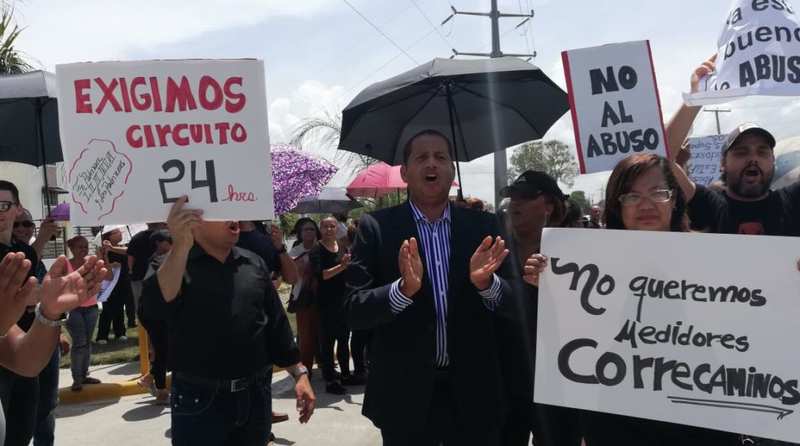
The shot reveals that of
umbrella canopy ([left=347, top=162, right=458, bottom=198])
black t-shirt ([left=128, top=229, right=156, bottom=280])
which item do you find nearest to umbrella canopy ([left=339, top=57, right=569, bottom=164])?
black t-shirt ([left=128, top=229, right=156, bottom=280])

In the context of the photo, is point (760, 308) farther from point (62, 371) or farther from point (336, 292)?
point (62, 371)

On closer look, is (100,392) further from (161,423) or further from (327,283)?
(327,283)

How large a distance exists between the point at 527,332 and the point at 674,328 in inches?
34.5

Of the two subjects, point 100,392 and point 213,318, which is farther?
point 100,392

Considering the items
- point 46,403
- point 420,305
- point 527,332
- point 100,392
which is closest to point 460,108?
point 527,332

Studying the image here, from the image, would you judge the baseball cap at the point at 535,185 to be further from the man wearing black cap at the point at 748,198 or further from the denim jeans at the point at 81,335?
the denim jeans at the point at 81,335

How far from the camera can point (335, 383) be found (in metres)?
6.62

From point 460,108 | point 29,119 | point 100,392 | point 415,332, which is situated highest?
point 29,119

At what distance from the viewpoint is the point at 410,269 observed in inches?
93.5

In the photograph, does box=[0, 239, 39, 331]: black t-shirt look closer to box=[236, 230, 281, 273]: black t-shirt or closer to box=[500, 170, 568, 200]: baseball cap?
box=[236, 230, 281, 273]: black t-shirt

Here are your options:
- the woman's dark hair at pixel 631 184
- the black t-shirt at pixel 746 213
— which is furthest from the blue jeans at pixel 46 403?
the black t-shirt at pixel 746 213

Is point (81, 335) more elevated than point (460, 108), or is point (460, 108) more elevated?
point (460, 108)

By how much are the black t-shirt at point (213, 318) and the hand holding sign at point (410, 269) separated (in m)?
0.91

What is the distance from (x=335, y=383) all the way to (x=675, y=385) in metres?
4.90
